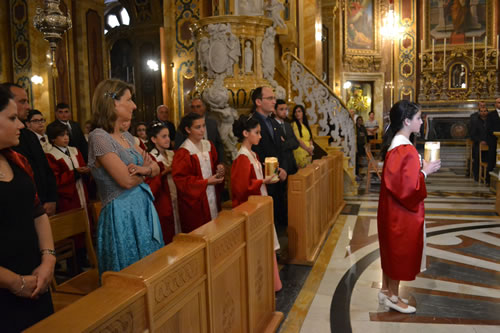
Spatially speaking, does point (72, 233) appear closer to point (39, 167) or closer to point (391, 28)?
point (39, 167)

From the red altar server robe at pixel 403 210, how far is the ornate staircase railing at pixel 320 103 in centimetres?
501

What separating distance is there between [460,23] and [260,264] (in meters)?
18.9

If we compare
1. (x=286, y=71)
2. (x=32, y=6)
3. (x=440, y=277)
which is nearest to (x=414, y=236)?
(x=440, y=277)

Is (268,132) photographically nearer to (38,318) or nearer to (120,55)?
(38,318)

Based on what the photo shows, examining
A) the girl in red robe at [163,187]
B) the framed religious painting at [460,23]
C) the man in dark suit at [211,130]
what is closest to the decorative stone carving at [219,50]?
the man in dark suit at [211,130]

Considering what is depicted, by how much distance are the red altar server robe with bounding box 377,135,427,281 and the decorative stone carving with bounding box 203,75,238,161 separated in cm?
263

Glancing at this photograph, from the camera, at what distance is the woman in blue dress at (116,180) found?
2.31 metres

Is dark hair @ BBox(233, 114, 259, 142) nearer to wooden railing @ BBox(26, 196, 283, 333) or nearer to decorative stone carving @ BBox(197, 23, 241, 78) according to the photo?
wooden railing @ BBox(26, 196, 283, 333)

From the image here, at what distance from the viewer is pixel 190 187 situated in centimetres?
348

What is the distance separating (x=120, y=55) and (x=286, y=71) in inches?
391

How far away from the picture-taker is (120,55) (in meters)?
16.0

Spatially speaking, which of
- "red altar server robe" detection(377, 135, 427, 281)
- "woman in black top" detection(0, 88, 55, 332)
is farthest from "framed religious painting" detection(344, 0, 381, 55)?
"woman in black top" detection(0, 88, 55, 332)

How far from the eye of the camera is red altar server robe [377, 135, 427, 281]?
3008 millimetres

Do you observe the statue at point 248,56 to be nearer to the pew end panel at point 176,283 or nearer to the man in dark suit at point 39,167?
the man in dark suit at point 39,167
